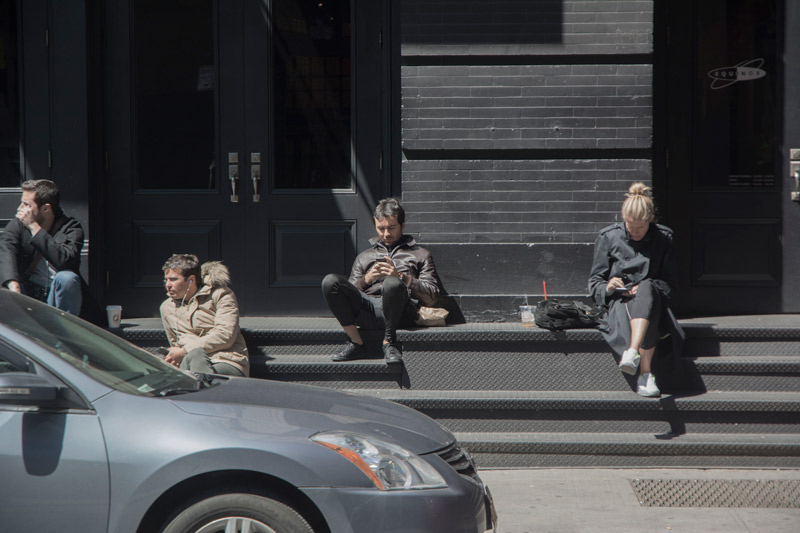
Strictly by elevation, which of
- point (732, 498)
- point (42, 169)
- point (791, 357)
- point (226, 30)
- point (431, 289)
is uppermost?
point (226, 30)

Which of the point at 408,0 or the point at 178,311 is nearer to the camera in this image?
the point at 178,311

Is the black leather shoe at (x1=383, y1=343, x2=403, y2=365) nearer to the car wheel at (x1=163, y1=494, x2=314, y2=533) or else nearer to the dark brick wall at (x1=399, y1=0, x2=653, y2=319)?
the dark brick wall at (x1=399, y1=0, x2=653, y2=319)

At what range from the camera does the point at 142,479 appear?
3.40 m

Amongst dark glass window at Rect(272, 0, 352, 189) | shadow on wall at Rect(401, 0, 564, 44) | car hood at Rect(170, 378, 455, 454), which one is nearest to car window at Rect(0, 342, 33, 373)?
car hood at Rect(170, 378, 455, 454)

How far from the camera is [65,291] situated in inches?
257

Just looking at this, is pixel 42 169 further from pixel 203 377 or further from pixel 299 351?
pixel 203 377

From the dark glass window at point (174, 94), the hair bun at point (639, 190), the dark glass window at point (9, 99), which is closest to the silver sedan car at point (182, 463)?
the hair bun at point (639, 190)

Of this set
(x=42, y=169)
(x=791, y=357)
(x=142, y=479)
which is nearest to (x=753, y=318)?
(x=791, y=357)

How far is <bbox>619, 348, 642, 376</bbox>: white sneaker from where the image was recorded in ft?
19.8

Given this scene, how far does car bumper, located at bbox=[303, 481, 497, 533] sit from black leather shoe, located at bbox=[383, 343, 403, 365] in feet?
8.82

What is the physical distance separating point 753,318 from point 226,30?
15.6 feet

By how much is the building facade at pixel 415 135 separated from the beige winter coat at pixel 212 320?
113 centimetres

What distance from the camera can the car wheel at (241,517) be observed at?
3473 mm

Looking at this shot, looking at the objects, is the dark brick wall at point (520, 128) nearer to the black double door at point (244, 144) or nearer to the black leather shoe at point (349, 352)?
the black double door at point (244, 144)
